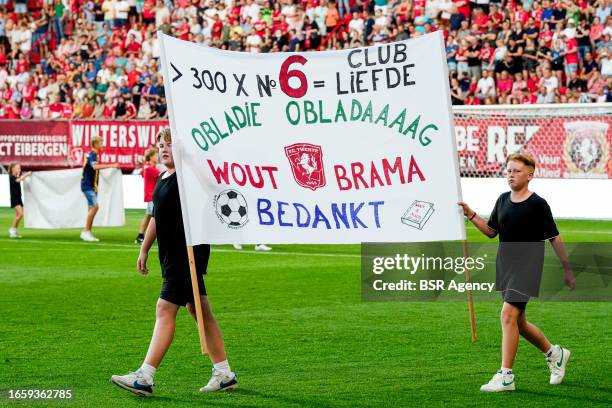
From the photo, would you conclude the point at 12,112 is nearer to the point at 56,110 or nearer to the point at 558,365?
the point at 56,110

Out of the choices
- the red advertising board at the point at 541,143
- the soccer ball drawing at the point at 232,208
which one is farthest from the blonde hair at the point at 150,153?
the soccer ball drawing at the point at 232,208

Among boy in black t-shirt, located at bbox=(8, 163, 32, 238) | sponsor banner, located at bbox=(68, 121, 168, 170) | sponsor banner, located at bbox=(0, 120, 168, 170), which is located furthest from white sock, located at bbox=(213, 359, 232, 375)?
sponsor banner, located at bbox=(0, 120, 168, 170)

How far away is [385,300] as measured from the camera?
14344mm

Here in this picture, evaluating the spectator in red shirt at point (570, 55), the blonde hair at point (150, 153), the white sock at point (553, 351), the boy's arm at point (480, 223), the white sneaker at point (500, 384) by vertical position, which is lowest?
the white sneaker at point (500, 384)

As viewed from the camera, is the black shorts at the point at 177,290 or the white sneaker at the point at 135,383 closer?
the white sneaker at the point at 135,383

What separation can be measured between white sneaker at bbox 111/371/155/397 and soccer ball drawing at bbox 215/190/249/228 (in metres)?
1.32

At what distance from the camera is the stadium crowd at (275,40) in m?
28.3

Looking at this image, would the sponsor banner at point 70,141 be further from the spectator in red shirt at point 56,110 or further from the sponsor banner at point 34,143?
the spectator in red shirt at point 56,110

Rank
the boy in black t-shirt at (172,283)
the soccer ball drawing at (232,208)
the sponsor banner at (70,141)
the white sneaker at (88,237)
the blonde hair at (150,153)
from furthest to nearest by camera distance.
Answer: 1. the sponsor banner at (70,141)
2. the white sneaker at (88,237)
3. the blonde hair at (150,153)
4. the soccer ball drawing at (232,208)
5. the boy in black t-shirt at (172,283)

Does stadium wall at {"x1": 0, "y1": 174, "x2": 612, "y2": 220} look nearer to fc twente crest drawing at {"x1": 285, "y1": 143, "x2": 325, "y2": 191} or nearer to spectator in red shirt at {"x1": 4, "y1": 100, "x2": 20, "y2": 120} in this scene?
fc twente crest drawing at {"x1": 285, "y1": 143, "x2": 325, "y2": 191}

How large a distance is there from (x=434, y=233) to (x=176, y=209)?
1.93 metres

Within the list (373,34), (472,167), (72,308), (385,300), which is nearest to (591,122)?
(472,167)

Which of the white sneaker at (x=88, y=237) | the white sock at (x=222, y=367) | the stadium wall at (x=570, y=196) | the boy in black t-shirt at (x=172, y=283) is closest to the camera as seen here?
the boy in black t-shirt at (x=172, y=283)

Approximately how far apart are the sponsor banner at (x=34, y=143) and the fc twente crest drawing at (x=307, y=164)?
84.7 feet
